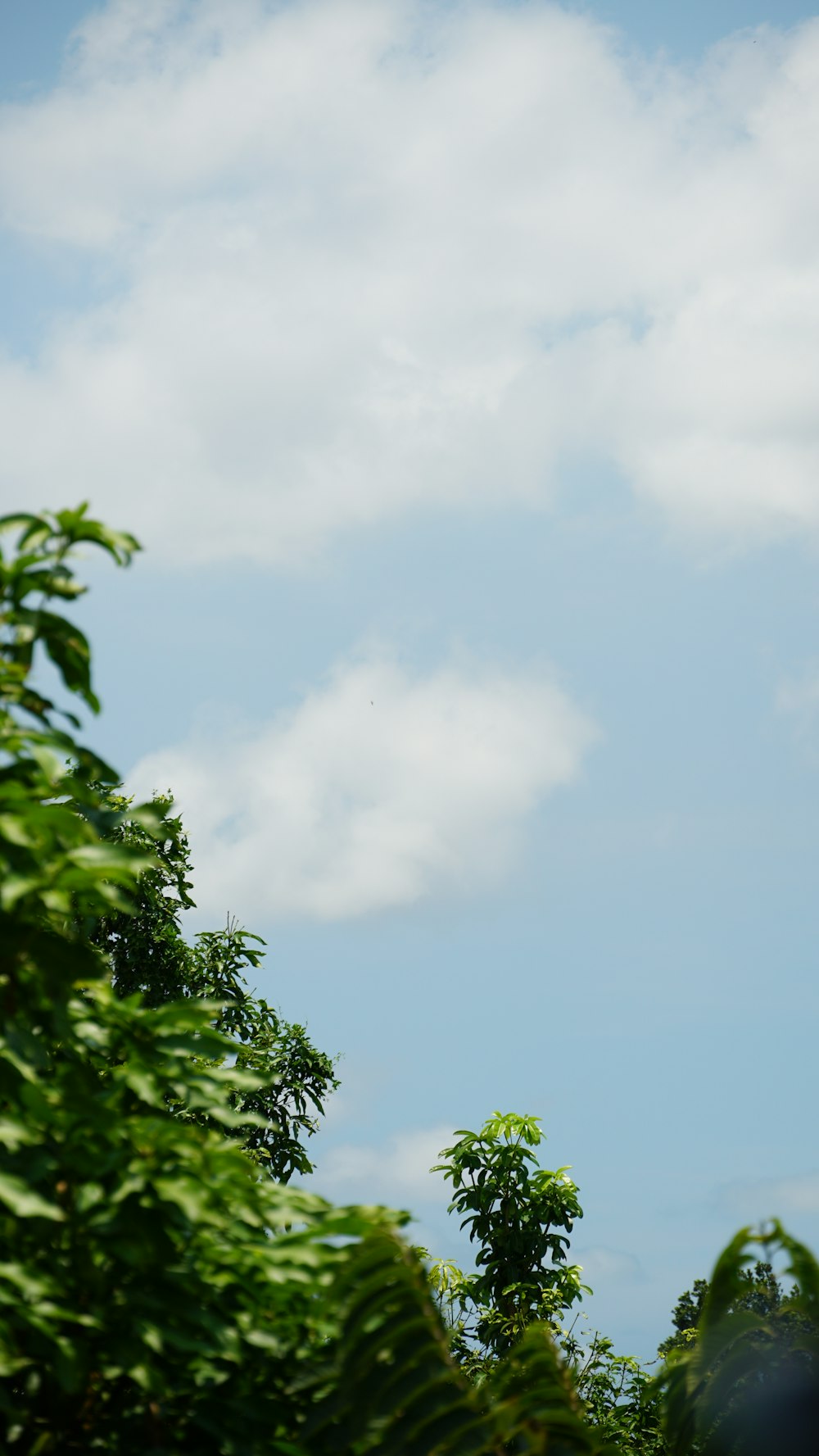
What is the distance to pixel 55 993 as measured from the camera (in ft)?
10.6

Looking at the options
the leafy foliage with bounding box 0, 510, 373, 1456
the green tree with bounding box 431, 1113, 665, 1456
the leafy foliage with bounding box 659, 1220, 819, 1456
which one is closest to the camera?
the leafy foliage with bounding box 0, 510, 373, 1456

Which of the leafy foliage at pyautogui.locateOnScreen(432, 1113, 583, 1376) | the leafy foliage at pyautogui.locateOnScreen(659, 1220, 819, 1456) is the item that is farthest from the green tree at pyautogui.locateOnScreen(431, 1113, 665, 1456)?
the leafy foliage at pyautogui.locateOnScreen(659, 1220, 819, 1456)

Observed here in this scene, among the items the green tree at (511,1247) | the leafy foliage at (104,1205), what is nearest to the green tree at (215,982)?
the green tree at (511,1247)

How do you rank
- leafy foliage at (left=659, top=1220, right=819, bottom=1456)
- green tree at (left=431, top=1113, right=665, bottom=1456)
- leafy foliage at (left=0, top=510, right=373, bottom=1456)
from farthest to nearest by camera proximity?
green tree at (left=431, top=1113, right=665, bottom=1456), leafy foliage at (left=659, top=1220, right=819, bottom=1456), leafy foliage at (left=0, top=510, right=373, bottom=1456)

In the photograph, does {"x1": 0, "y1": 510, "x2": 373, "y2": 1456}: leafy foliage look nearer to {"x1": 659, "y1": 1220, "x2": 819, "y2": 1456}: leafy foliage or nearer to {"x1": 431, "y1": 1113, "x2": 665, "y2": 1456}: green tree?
{"x1": 659, "y1": 1220, "x2": 819, "y2": 1456}: leafy foliage

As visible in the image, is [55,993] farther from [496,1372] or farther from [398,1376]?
[496,1372]

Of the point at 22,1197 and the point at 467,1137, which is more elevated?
the point at 467,1137

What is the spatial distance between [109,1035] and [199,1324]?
2.80 feet

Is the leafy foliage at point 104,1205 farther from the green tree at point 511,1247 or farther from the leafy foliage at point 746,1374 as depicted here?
the green tree at point 511,1247

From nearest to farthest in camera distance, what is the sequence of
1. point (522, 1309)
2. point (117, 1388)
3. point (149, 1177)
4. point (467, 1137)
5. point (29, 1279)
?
point (29, 1279) < point (149, 1177) < point (117, 1388) < point (522, 1309) < point (467, 1137)

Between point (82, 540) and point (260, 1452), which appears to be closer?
point (260, 1452)

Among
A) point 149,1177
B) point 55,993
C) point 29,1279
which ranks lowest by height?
point 29,1279

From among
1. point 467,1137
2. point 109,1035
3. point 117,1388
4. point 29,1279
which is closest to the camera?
point 29,1279

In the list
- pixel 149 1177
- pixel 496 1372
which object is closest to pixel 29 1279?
pixel 149 1177
